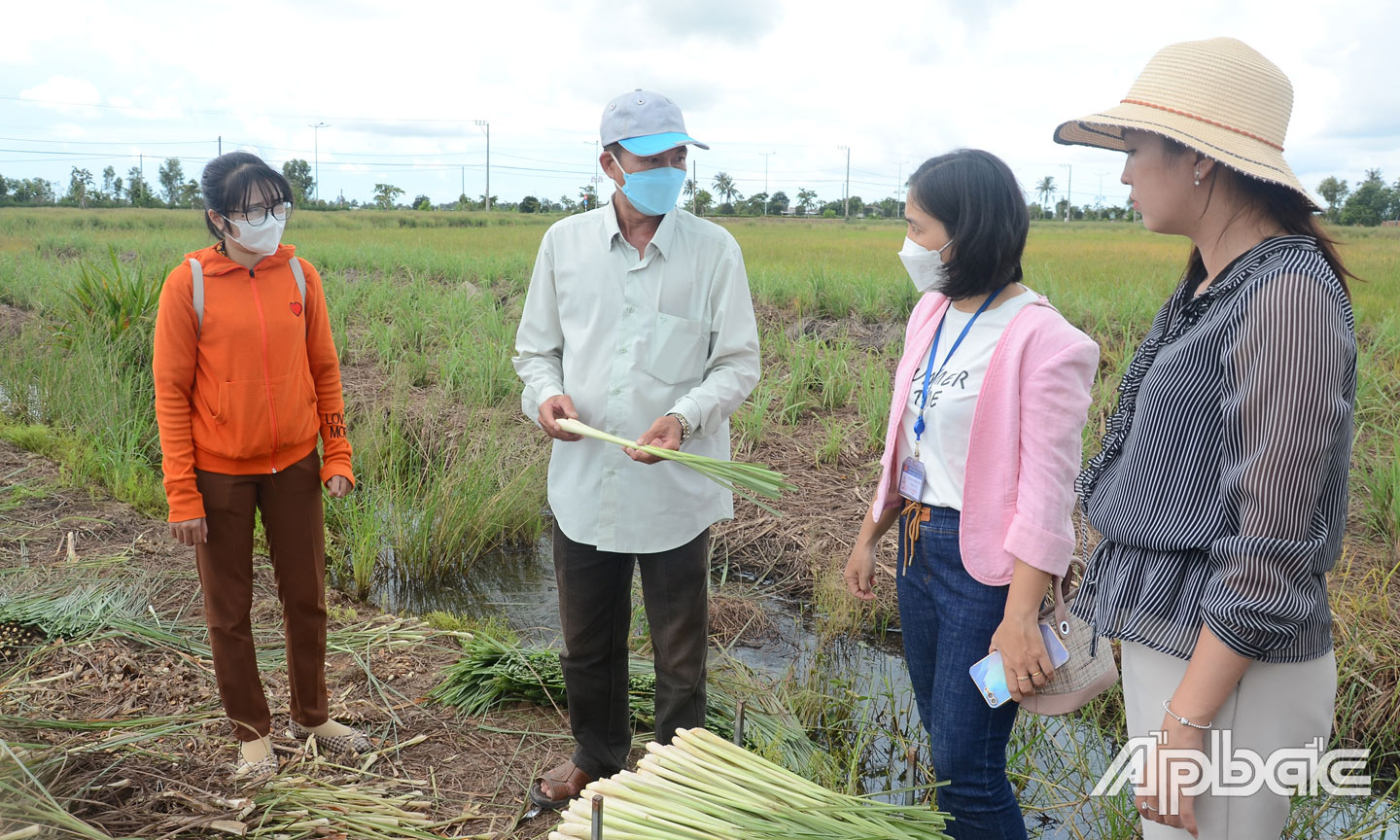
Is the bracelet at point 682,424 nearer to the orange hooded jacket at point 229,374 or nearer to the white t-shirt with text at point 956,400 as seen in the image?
the white t-shirt with text at point 956,400

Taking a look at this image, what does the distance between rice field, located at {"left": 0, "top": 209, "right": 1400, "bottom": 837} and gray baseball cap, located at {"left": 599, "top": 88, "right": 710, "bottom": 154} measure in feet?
5.92

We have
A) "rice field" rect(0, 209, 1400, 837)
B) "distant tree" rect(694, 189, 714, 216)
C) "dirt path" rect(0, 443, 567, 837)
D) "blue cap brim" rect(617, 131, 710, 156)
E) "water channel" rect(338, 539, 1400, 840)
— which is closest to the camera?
"dirt path" rect(0, 443, 567, 837)

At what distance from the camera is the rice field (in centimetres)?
387

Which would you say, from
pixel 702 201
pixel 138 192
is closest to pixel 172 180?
pixel 138 192

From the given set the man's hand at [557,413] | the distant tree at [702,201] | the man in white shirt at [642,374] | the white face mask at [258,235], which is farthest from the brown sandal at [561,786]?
the distant tree at [702,201]

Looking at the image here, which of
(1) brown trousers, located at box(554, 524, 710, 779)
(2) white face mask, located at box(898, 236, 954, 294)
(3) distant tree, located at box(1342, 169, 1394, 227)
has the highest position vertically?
(3) distant tree, located at box(1342, 169, 1394, 227)

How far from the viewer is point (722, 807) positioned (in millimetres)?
1299

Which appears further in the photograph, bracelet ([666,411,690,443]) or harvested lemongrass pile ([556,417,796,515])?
bracelet ([666,411,690,443])

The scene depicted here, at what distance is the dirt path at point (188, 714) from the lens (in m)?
2.19

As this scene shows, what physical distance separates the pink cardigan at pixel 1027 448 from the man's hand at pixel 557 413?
102 centimetres

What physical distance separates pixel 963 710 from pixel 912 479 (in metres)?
0.47

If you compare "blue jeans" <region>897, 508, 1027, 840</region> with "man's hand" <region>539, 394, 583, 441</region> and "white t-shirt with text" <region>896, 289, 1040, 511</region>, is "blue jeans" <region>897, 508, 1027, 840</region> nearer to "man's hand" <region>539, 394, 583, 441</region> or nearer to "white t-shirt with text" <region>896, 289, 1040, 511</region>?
"white t-shirt with text" <region>896, 289, 1040, 511</region>

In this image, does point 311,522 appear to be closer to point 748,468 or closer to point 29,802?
point 29,802

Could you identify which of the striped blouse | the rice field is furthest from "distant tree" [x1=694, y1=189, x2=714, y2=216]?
the striped blouse
